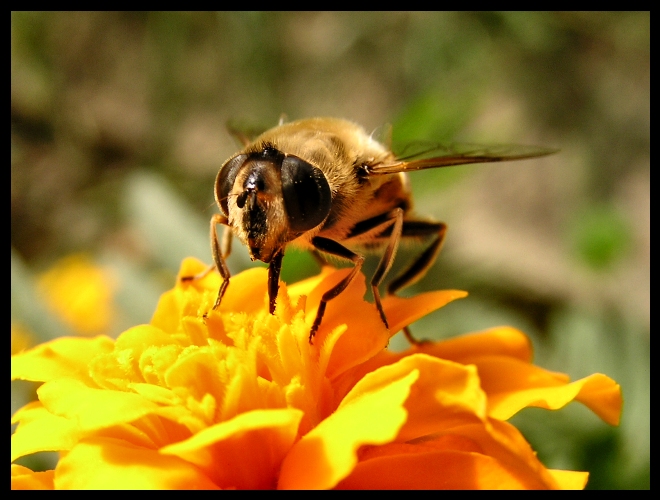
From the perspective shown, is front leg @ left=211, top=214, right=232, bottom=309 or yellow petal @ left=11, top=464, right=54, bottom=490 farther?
front leg @ left=211, top=214, right=232, bottom=309

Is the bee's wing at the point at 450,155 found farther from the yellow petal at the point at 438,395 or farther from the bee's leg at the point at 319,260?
the yellow petal at the point at 438,395

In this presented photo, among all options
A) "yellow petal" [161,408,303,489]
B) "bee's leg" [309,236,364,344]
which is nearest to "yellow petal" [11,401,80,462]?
"yellow petal" [161,408,303,489]

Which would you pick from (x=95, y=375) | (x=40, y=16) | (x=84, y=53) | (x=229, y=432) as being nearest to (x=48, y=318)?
(x=95, y=375)

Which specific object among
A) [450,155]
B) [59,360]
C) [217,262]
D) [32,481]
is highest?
[450,155]

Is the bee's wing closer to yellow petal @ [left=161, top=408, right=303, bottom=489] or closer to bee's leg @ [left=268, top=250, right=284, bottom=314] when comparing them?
bee's leg @ [left=268, top=250, right=284, bottom=314]

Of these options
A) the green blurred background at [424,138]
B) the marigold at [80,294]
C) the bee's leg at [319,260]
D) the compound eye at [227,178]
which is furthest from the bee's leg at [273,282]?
the marigold at [80,294]

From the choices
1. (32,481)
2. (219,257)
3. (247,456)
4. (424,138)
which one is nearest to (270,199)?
(219,257)

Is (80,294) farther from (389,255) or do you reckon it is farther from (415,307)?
(415,307)

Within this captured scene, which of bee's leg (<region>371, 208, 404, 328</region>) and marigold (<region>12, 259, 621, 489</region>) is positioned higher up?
bee's leg (<region>371, 208, 404, 328</region>)
